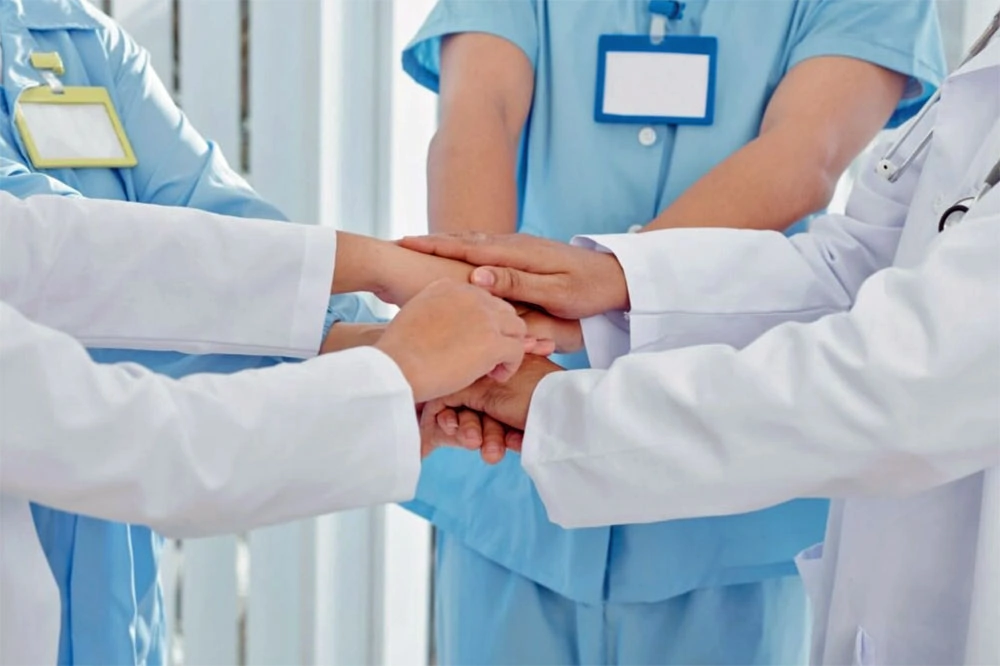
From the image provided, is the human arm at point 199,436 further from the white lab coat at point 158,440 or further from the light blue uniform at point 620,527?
the light blue uniform at point 620,527

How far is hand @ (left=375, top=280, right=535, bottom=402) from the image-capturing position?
120 centimetres

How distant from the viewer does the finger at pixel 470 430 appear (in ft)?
4.66

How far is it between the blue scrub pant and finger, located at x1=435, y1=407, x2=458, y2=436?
0.23 metres

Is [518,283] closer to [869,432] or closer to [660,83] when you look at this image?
[660,83]

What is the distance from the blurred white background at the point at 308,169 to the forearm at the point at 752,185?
2.11ft

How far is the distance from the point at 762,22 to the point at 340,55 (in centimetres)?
84

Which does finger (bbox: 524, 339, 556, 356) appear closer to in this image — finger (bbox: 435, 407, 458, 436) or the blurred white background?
finger (bbox: 435, 407, 458, 436)

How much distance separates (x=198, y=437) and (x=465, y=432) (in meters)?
0.44

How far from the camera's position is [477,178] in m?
1.61

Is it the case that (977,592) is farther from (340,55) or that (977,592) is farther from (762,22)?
(340,55)

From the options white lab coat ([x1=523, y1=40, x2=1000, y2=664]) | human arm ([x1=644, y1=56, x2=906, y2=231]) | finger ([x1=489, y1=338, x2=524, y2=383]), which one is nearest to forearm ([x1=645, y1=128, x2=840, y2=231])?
human arm ([x1=644, y1=56, x2=906, y2=231])

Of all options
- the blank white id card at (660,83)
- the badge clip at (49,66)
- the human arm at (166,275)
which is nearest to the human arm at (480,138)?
the blank white id card at (660,83)

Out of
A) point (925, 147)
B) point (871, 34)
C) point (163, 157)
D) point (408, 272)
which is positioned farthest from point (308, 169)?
point (925, 147)

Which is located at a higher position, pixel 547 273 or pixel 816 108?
pixel 816 108
